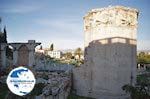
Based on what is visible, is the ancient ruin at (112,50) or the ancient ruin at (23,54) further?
the ancient ruin at (23,54)

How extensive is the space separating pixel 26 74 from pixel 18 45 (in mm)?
23466

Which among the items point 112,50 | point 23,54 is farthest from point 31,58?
point 112,50

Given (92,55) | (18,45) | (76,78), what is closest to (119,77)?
(92,55)

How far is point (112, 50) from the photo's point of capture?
13531 millimetres

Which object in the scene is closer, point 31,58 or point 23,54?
point 31,58

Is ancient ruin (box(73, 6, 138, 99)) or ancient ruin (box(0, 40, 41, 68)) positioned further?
ancient ruin (box(0, 40, 41, 68))

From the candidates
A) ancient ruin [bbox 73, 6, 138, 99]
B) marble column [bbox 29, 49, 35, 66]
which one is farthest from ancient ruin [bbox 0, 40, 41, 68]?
ancient ruin [bbox 73, 6, 138, 99]

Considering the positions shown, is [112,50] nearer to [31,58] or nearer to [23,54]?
[31,58]

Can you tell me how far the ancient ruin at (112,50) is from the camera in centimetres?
1345

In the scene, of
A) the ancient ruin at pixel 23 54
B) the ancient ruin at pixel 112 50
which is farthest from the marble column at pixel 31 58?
the ancient ruin at pixel 112 50

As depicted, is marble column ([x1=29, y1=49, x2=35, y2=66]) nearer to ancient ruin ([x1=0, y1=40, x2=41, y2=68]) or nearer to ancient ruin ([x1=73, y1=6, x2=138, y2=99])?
ancient ruin ([x1=0, y1=40, x2=41, y2=68])

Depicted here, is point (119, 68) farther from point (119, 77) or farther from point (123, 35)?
point (123, 35)

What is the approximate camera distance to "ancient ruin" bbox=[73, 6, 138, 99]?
13453mm

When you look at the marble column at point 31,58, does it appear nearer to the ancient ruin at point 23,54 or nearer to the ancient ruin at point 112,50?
the ancient ruin at point 23,54
